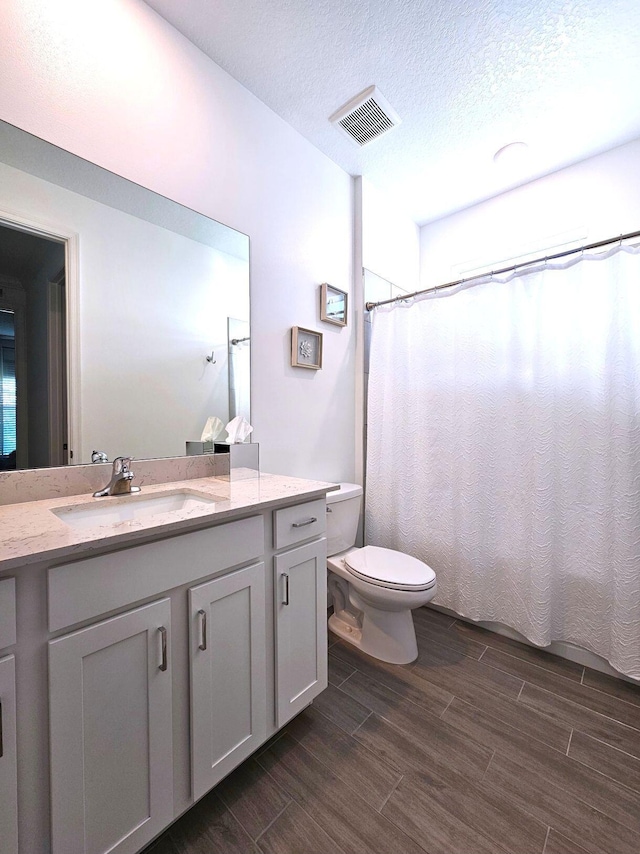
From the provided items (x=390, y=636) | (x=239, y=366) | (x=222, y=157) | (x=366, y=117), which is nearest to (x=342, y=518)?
(x=390, y=636)

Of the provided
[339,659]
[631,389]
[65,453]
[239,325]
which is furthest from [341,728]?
[631,389]

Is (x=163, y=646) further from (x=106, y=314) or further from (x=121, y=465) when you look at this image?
(x=106, y=314)

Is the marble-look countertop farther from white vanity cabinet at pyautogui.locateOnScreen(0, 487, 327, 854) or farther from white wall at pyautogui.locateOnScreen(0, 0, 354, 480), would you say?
white wall at pyautogui.locateOnScreen(0, 0, 354, 480)

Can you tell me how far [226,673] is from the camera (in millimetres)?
1012

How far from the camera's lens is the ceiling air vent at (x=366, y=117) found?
1.69 metres

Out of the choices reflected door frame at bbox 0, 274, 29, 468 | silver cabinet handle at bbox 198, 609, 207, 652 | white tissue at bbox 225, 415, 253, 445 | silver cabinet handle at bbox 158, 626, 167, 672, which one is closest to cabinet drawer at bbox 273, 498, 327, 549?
silver cabinet handle at bbox 198, 609, 207, 652

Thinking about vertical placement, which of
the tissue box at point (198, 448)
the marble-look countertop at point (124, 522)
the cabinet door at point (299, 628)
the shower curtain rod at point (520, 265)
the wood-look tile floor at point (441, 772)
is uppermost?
the shower curtain rod at point (520, 265)

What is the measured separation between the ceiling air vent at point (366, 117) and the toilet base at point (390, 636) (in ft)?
7.91

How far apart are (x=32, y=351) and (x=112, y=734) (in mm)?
1058

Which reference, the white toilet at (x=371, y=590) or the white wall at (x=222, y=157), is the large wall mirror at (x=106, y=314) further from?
the white toilet at (x=371, y=590)

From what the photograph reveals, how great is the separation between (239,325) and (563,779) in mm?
2007

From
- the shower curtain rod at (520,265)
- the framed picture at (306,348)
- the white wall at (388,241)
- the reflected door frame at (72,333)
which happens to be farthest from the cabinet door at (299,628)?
the white wall at (388,241)

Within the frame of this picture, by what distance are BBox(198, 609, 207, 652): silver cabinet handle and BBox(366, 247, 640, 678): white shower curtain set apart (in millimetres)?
1474

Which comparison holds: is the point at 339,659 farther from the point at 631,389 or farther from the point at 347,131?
the point at 347,131
